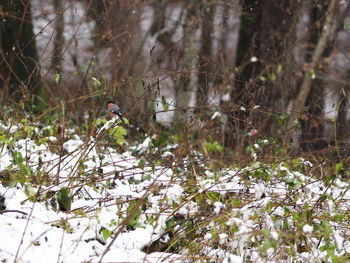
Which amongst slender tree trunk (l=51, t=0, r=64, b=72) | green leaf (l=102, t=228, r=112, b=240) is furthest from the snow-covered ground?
slender tree trunk (l=51, t=0, r=64, b=72)

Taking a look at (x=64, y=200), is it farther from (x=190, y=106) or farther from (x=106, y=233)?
(x=190, y=106)

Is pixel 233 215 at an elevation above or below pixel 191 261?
above

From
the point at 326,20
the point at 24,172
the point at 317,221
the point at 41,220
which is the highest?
the point at 326,20

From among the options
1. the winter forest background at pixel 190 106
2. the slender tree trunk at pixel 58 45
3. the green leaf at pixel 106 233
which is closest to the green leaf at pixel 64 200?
the winter forest background at pixel 190 106

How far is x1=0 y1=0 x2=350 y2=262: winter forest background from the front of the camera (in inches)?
145

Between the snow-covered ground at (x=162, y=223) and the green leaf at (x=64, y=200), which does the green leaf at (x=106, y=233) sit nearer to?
the snow-covered ground at (x=162, y=223)

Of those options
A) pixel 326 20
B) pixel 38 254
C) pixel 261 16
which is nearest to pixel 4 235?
pixel 38 254

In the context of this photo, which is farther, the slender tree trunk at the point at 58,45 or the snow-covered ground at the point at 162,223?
the slender tree trunk at the point at 58,45

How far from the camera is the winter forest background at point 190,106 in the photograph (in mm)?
3680

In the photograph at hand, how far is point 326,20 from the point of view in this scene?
9547 millimetres

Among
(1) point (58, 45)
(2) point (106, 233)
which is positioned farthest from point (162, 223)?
(1) point (58, 45)

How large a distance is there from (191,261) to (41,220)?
3.30 ft

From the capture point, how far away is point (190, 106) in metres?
4.59

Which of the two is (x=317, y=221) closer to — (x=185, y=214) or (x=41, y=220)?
(x=185, y=214)
